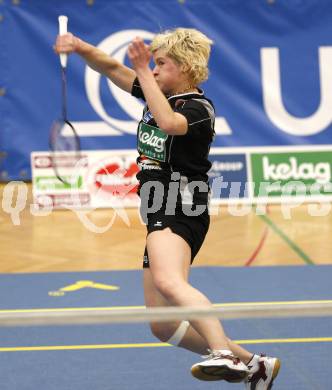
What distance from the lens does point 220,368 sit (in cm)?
322

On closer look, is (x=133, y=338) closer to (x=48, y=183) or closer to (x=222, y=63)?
(x=48, y=183)

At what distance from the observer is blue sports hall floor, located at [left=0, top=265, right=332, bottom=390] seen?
4.14m

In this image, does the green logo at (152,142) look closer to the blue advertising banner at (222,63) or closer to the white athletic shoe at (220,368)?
the white athletic shoe at (220,368)

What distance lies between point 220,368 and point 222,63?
6.05 metres

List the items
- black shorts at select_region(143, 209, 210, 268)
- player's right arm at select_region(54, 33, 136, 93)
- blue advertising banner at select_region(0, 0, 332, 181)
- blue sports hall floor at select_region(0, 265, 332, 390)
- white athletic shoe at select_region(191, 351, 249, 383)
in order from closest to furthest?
white athletic shoe at select_region(191, 351, 249, 383) → black shorts at select_region(143, 209, 210, 268) → player's right arm at select_region(54, 33, 136, 93) → blue sports hall floor at select_region(0, 265, 332, 390) → blue advertising banner at select_region(0, 0, 332, 181)

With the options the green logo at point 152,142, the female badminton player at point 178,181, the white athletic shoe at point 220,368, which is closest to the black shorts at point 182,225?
the female badminton player at point 178,181

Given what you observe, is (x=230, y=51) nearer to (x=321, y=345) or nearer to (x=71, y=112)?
(x=71, y=112)

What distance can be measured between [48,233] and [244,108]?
2696mm

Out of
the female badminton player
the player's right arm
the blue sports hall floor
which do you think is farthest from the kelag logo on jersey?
the female badminton player

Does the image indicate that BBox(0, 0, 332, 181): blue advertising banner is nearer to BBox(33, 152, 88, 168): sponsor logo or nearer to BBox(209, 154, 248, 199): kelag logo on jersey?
BBox(209, 154, 248, 199): kelag logo on jersey

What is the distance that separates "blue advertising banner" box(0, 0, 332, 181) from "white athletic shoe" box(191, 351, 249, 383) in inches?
223

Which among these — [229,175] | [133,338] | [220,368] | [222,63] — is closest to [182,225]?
[220,368]

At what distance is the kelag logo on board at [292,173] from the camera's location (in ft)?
28.1

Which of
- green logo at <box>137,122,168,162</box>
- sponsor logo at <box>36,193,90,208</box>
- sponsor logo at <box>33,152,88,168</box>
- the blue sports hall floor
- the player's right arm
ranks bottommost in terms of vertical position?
the blue sports hall floor
